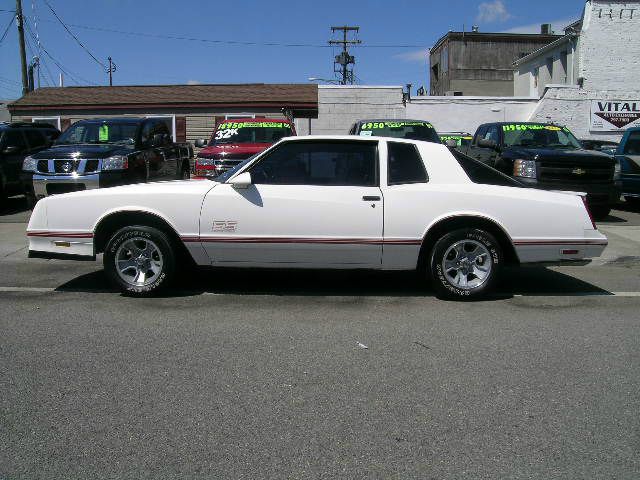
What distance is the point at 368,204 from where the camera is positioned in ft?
19.7

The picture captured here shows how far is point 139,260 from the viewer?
6242 mm

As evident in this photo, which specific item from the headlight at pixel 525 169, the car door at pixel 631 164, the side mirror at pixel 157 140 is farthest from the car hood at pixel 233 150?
the car door at pixel 631 164

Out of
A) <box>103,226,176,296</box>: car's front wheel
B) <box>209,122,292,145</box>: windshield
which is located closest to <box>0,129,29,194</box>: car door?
<box>209,122,292,145</box>: windshield

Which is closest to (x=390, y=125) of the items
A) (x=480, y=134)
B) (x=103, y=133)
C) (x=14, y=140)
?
(x=480, y=134)

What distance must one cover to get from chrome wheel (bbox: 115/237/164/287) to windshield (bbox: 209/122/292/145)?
6040 millimetres

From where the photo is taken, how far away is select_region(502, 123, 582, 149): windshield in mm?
12156

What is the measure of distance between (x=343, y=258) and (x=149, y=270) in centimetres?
192

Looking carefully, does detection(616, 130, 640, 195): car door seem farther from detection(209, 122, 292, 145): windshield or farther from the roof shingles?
the roof shingles

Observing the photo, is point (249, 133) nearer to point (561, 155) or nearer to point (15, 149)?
point (15, 149)

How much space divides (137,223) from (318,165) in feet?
6.07

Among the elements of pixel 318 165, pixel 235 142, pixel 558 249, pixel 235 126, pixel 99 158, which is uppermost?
pixel 235 126

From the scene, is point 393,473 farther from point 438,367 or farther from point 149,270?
point 149,270

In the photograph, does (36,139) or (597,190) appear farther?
(36,139)

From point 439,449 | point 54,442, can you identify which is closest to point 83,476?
point 54,442
